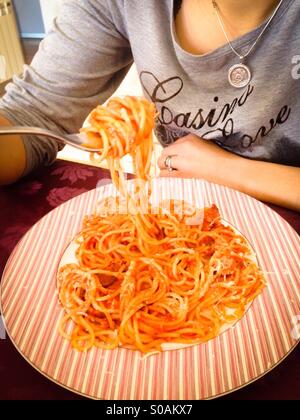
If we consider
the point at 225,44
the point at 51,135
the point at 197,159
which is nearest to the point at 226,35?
the point at 225,44

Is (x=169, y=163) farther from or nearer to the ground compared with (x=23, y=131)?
nearer to the ground

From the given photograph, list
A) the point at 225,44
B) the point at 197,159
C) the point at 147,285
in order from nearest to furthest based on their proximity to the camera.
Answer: the point at 147,285
the point at 225,44
the point at 197,159

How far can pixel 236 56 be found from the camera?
2.76 feet

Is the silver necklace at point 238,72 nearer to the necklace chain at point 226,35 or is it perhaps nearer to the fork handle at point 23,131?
the necklace chain at point 226,35

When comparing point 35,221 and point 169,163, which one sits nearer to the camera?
point 35,221

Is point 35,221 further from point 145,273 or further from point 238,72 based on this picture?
point 238,72

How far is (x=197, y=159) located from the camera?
3.11 feet

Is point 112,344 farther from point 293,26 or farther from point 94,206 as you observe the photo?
point 293,26

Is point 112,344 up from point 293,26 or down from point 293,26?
down

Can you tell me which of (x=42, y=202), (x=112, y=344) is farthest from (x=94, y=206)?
(x=112, y=344)

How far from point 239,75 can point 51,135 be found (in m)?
0.51

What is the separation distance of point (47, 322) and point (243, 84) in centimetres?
70

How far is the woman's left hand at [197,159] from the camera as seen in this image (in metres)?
0.93
